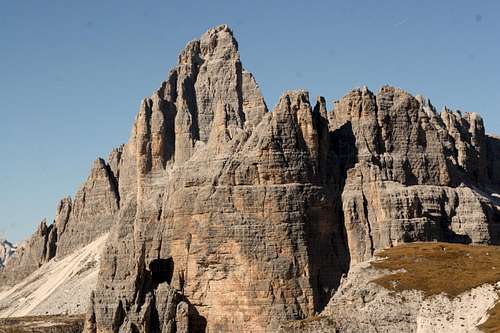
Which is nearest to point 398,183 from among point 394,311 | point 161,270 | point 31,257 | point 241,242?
point 241,242

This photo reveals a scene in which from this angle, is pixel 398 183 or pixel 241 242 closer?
pixel 241 242

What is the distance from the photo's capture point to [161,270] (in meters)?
113

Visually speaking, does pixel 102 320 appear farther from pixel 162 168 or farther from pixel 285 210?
pixel 162 168

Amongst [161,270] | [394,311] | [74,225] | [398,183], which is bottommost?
[394,311]

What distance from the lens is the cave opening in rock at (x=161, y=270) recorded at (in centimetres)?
11162

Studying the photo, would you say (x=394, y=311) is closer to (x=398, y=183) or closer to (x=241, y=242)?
(x=241, y=242)

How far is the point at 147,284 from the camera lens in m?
110

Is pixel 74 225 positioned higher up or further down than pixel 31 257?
higher up

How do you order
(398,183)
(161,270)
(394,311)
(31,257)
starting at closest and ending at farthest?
1. (394,311)
2. (398,183)
3. (161,270)
4. (31,257)

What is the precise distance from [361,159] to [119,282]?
94.6ft

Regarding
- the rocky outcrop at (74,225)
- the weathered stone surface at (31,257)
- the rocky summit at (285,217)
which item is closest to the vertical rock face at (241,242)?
the rocky summit at (285,217)

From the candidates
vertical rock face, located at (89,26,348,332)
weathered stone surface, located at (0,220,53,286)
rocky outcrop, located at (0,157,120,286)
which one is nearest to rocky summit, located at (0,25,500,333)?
vertical rock face, located at (89,26,348,332)

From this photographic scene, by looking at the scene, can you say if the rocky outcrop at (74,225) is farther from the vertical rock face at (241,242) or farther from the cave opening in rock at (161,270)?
the cave opening in rock at (161,270)

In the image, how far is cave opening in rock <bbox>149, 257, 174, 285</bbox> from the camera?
112 metres
